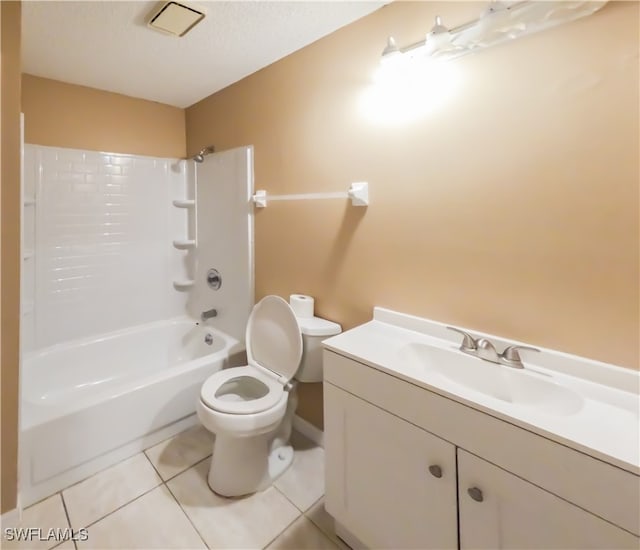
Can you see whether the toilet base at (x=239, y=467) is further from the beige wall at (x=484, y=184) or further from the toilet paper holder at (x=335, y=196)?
the toilet paper holder at (x=335, y=196)

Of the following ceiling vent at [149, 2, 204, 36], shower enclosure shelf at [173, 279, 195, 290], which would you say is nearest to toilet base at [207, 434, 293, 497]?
shower enclosure shelf at [173, 279, 195, 290]

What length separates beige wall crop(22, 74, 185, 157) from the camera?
6.86 feet

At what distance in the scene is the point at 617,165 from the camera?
937 millimetres

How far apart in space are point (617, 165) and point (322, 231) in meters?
1.18

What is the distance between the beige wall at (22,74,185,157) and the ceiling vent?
1.10 metres

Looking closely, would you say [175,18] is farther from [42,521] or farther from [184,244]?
[42,521]

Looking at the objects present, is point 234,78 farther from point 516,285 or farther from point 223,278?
point 516,285

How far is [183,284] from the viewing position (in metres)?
2.71

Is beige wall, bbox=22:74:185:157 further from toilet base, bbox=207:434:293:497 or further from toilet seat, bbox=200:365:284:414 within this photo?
toilet base, bbox=207:434:293:497

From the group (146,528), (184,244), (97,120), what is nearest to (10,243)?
(146,528)

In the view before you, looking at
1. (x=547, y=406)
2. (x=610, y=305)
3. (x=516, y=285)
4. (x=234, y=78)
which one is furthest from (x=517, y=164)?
(x=234, y=78)

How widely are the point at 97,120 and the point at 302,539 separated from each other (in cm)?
287

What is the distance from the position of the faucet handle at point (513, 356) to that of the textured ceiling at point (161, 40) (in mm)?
1519

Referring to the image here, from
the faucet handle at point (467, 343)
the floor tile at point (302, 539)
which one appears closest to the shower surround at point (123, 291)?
the floor tile at point (302, 539)
